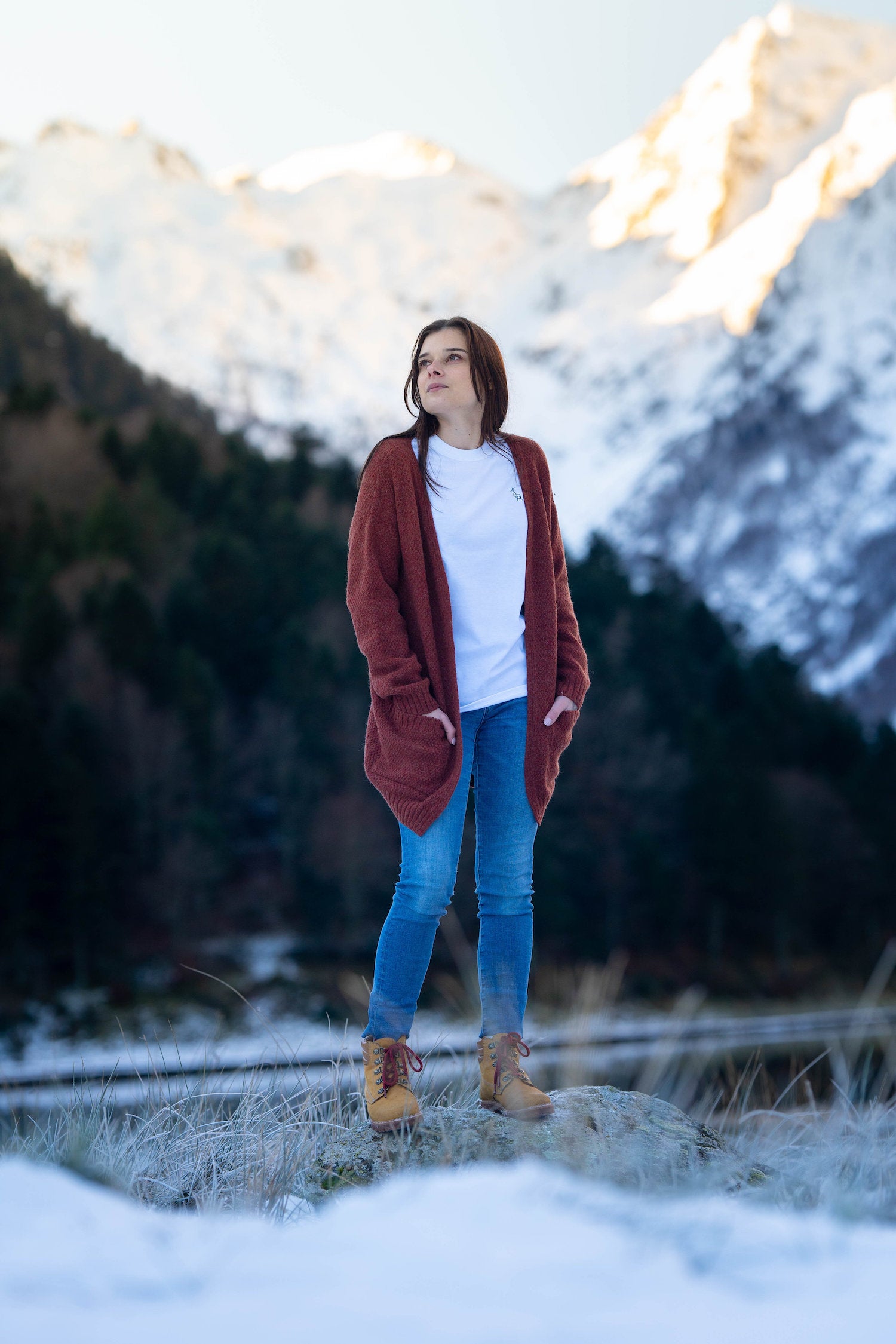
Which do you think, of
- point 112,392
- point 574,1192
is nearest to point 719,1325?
point 574,1192

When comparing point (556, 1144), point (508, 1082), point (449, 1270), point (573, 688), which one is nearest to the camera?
point (449, 1270)

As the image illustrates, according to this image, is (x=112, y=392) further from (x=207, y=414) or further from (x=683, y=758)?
(x=683, y=758)

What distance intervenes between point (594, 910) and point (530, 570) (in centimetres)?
3061

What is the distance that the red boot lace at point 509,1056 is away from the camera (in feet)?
8.61

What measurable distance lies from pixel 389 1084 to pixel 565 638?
1162mm

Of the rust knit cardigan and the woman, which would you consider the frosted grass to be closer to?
the woman

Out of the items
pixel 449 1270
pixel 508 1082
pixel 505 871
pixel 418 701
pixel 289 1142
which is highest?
pixel 418 701

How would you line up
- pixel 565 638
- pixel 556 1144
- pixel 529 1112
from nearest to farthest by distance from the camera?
pixel 556 1144, pixel 529 1112, pixel 565 638

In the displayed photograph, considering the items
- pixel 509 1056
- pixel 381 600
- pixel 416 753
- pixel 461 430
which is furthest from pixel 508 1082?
pixel 461 430

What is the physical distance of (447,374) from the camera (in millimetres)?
2820

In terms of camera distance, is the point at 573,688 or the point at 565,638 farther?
the point at 565,638

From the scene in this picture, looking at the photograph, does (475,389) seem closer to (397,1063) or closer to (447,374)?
(447,374)

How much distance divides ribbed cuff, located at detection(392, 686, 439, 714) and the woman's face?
0.77 metres

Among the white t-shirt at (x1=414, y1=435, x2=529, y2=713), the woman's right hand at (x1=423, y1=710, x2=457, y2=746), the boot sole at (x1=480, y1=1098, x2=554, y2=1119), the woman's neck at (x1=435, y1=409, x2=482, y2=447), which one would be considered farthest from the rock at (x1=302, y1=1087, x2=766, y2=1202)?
the woman's neck at (x1=435, y1=409, x2=482, y2=447)
